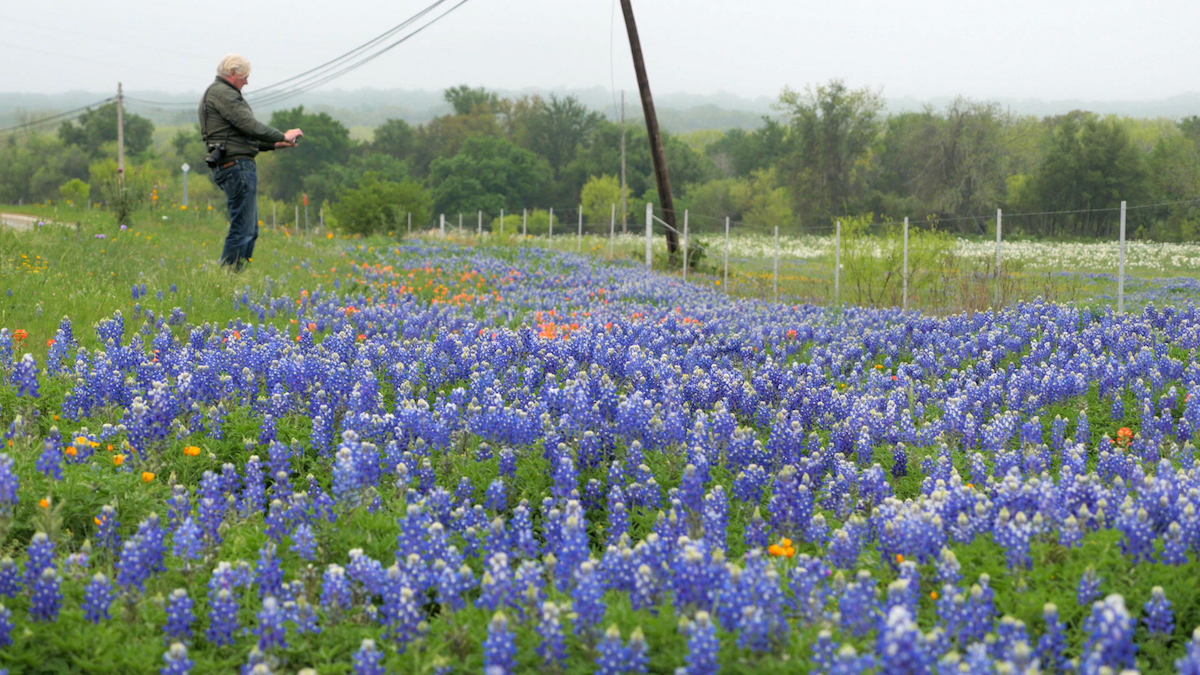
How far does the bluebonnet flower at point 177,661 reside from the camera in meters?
2.62

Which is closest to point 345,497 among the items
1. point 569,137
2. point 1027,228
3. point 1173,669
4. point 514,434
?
point 514,434

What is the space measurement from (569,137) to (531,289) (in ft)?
256

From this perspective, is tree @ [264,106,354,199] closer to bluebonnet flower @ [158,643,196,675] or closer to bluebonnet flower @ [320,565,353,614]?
bluebonnet flower @ [320,565,353,614]

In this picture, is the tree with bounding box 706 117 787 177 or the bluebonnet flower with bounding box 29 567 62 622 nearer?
the bluebonnet flower with bounding box 29 567 62 622

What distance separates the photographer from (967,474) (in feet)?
16.7

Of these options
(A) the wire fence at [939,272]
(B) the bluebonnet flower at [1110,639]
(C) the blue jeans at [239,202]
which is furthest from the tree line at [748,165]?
(B) the bluebonnet flower at [1110,639]

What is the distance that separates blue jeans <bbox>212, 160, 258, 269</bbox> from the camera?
10039mm

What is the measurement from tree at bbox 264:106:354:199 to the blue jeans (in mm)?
81896

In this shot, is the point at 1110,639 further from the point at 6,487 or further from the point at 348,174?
the point at 348,174

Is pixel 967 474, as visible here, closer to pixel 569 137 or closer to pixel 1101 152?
pixel 1101 152

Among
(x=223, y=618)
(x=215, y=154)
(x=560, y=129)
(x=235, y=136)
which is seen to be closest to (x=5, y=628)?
(x=223, y=618)

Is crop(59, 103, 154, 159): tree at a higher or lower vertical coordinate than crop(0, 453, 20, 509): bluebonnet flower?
higher

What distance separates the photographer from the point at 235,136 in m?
10.1

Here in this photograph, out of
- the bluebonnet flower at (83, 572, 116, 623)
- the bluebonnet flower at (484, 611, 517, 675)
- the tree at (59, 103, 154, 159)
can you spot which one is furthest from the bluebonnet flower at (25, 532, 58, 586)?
the tree at (59, 103, 154, 159)
